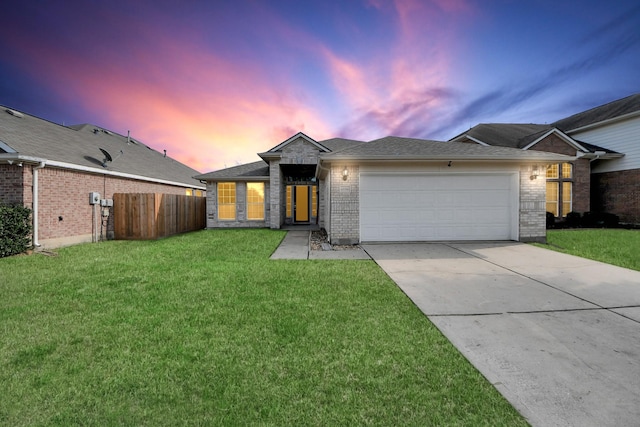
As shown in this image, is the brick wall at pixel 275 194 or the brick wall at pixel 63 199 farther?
the brick wall at pixel 275 194

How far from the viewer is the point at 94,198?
1015 centimetres

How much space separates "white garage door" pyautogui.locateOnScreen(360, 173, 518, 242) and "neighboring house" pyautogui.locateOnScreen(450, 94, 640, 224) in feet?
26.1

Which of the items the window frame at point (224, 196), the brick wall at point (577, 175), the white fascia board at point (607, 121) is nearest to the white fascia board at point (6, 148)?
the window frame at point (224, 196)

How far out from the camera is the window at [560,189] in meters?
14.6

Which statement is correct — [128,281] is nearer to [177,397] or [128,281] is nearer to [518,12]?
[177,397]

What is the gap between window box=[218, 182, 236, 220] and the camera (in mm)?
14141

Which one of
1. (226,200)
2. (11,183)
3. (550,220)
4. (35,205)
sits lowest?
(550,220)

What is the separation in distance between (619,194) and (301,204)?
17.8 metres

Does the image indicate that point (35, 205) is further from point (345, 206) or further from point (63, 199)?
point (345, 206)

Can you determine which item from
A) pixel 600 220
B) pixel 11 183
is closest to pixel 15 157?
pixel 11 183

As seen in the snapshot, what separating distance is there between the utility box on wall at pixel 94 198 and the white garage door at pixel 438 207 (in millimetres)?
10183

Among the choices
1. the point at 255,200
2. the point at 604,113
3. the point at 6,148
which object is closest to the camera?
the point at 6,148

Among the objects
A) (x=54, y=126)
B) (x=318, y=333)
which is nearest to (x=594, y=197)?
(x=318, y=333)

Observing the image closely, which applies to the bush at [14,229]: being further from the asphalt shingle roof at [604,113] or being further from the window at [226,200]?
the asphalt shingle roof at [604,113]
